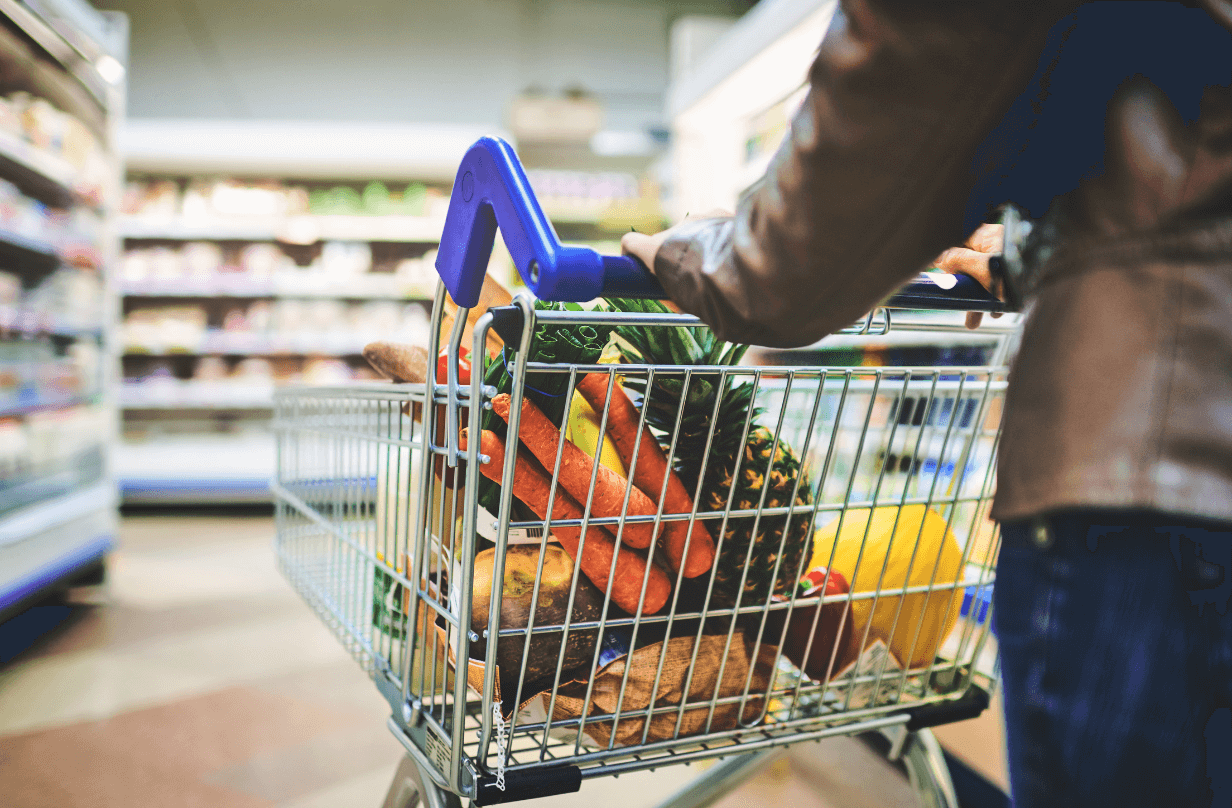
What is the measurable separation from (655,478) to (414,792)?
0.43 meters

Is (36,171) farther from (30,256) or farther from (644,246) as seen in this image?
(644,246)

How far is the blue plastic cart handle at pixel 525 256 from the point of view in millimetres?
525

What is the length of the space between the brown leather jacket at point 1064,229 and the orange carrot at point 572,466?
32 cm

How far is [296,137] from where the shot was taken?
4.55 m

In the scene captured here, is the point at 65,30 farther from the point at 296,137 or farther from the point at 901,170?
the point at 901,170

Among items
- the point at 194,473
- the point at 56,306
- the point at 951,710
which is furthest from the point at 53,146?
the point at 951,710

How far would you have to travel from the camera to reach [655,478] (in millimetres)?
757

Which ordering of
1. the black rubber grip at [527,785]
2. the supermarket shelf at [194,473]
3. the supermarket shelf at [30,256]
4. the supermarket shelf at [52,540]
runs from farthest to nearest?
the supermarket shelf at [194,473] < the supermarket shelf at [30,256] < the supermarket shelf at [52,540] < the black rubber grip at [527,785]

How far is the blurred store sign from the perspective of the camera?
488 cm

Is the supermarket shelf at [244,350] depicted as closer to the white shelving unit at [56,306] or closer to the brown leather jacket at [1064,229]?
the white shelving unit at [56,306]

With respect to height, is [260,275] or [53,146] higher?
[53,146]

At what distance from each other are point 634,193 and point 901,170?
208 inches

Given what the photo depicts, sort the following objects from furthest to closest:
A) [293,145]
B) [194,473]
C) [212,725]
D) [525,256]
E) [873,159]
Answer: [293,145] → [194,473] → [212,725] → [525,256] → [873,159]

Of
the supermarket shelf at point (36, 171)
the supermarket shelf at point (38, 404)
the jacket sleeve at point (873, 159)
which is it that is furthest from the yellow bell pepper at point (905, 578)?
the supermarket shelf at point (36, 171)
